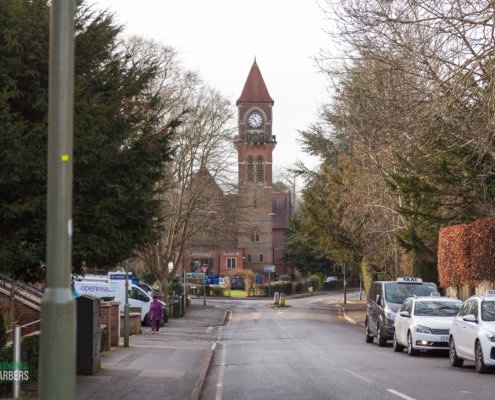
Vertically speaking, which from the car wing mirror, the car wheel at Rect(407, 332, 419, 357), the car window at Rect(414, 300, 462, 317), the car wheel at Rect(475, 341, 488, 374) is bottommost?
the car wheel at Rect(407, 332, 419, 357)

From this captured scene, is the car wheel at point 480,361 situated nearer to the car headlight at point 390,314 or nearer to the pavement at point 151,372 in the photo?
the pavement at point 151,372

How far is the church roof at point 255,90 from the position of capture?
270ft

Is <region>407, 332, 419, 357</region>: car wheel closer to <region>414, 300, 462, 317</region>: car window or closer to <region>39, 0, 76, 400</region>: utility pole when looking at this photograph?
<region>414, 300, 462, 317</region>: car window

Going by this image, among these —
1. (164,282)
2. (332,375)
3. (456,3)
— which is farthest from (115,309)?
(164,282)

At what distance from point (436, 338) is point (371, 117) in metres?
6.19

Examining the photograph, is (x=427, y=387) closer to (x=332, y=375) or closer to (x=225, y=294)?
(x=332, y=375)

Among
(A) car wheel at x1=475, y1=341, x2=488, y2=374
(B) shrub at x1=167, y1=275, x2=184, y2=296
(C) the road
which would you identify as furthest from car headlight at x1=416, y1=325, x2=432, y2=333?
(B) shrub at x1=167, y1=275, x2=184, y2=296

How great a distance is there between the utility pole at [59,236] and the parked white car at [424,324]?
512 inches

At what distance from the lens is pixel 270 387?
11.0 m

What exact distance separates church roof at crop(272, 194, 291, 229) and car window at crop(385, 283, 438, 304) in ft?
262

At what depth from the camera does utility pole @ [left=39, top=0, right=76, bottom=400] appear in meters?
4.51

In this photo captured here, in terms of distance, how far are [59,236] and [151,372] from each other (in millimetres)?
8874

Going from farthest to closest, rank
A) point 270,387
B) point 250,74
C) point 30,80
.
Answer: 1. point 250,74
2. point 270,387
3. point 30,80

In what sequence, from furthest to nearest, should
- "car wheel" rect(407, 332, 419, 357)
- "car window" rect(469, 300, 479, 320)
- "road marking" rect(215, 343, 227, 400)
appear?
1. "car wheel" rect(407, 332, 419, 357)
2. "car window" rect(469, 300, 479, 320)
3. "road marking" rect(215, 343, 227, 400)
